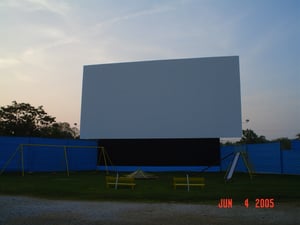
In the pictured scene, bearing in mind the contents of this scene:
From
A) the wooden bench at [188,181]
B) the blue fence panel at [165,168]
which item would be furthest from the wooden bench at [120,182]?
the blue fence panel at [165,168]

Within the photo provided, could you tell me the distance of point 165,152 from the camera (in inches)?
1190

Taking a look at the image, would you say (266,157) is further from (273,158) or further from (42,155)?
(42,155)

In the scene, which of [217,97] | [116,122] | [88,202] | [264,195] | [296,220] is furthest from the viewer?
[116,122]

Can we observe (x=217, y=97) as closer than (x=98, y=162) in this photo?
Yes

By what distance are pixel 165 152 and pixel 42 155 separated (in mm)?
9388

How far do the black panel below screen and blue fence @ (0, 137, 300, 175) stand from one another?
1.59 feet

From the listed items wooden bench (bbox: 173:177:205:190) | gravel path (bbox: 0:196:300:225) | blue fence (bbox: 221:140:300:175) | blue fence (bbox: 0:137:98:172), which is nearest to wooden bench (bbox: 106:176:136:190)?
wooden bench (bbox: 173:177:205:190)

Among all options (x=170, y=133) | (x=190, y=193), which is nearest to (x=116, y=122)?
(x=170, y=133)

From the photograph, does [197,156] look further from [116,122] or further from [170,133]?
[116,122]

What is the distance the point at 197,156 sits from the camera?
97.7ft

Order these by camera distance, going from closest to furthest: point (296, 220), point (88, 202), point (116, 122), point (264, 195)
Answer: point (296, 220), point (88, 202), point (264, 195), point (116, 122)

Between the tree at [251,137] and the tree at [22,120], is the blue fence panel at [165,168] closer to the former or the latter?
the tree at [22,120]

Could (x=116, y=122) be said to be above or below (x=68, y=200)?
above

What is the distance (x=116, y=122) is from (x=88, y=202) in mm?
19770
